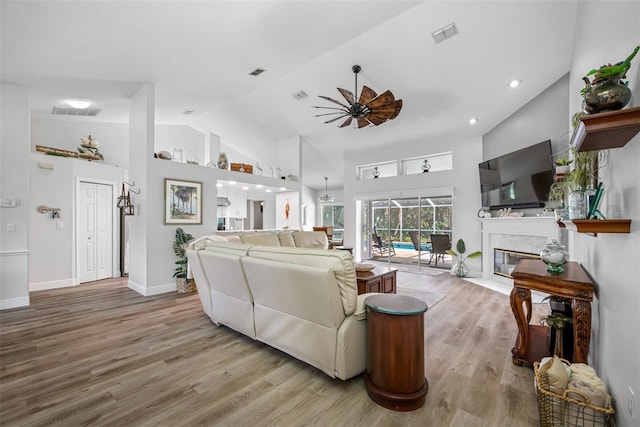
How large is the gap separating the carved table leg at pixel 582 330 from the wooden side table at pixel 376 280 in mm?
1923

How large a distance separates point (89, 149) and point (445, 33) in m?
6.56

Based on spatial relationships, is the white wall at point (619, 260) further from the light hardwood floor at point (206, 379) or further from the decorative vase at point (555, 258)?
the light hardwood floor at point (206, 379)

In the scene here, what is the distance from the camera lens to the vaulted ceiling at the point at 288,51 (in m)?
2.95

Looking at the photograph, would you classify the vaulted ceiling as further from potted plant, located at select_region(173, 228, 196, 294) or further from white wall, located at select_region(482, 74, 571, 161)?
potted plant, located at select_region(173, 228, 196, 294)

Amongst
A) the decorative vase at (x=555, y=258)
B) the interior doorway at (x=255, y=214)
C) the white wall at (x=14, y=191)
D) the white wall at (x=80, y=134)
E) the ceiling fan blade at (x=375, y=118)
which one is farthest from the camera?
the interior doorway at (x=255, y=214)

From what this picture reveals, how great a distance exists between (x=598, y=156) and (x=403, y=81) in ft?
11.0

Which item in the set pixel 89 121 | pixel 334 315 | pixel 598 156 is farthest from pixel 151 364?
pixel 89 121

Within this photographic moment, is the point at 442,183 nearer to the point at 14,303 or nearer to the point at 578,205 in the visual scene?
the point at 578,205

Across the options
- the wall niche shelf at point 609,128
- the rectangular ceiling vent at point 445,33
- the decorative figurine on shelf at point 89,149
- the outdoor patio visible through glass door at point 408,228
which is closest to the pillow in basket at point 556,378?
the wall niche shelf at point 609,128

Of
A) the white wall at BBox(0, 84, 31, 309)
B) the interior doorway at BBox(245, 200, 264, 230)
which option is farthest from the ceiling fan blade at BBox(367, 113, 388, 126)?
the interior doorway at BBox(245, 200, 264, 230)

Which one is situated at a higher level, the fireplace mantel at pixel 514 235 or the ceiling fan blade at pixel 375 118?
the ceiling fan blade at pixel 375 118

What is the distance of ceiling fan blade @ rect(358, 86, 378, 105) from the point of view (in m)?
3.53

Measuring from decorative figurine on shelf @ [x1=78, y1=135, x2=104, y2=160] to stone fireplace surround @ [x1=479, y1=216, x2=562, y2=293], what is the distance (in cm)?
786

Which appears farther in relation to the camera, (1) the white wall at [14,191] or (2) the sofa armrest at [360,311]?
(1) the white wall at [14,191]
